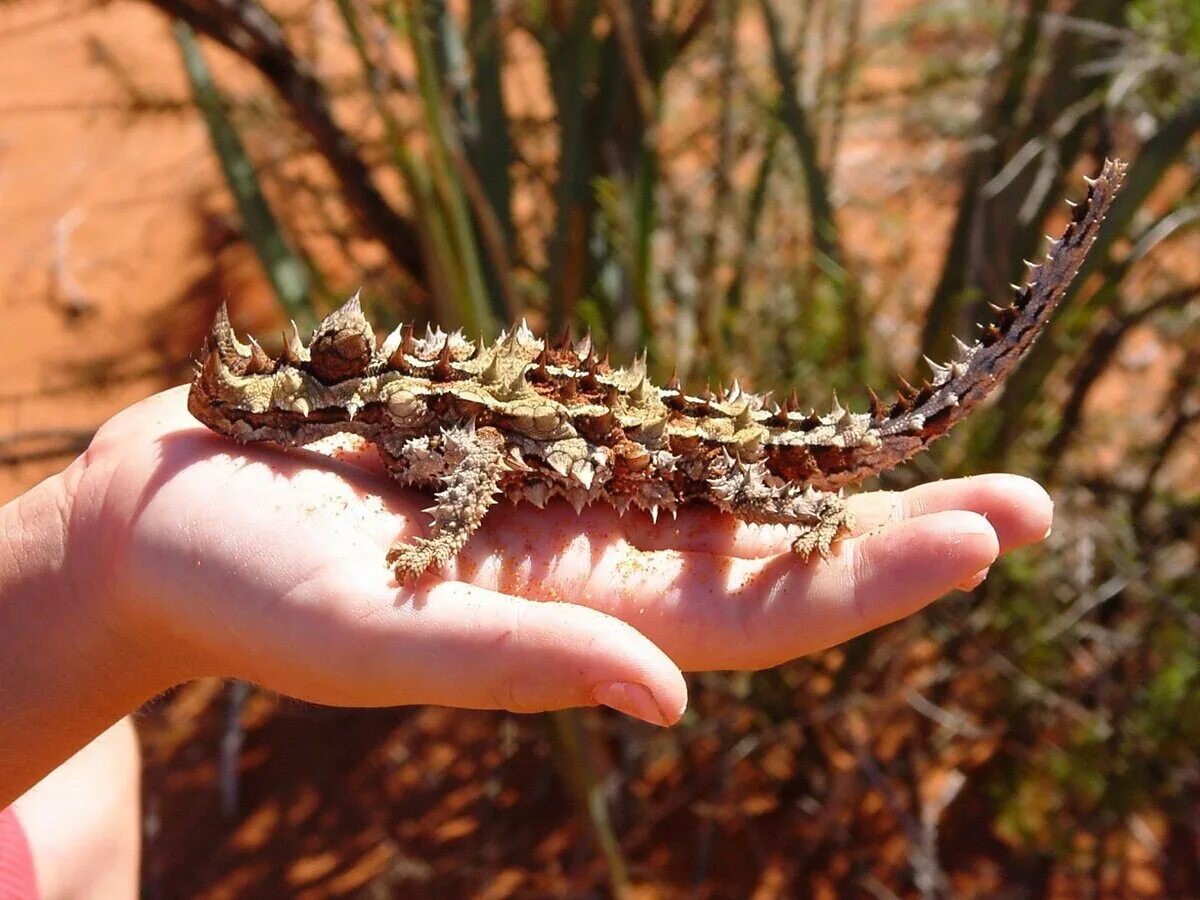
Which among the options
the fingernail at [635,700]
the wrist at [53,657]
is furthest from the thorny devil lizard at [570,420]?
the fingernail at [635,700]

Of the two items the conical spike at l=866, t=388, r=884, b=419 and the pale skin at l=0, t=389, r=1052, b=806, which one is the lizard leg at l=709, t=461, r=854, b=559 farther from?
the conical spike at l=866, t=388, r=884, b=419

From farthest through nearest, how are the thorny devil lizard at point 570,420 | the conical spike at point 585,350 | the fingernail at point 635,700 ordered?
the conical spike at point 585,350 → the thorny devil lizard at point 570,420 → the fingernail at point 635,700

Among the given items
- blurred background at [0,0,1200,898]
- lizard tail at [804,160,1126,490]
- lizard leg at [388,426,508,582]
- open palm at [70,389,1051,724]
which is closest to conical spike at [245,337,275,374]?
open palm at [70,389,1051,724]

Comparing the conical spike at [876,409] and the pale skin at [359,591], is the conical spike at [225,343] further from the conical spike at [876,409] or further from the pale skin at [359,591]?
the conical spike at [876,409]

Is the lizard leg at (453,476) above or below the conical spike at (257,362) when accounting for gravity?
below

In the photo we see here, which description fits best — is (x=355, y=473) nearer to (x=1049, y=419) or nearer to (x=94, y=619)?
(x=94, y=619)

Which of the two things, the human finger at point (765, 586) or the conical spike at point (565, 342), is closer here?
the human finger at point (765, 586)
